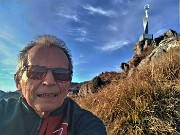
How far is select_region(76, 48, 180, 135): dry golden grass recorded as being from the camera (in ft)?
19.1

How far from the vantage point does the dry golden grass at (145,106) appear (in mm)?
5816

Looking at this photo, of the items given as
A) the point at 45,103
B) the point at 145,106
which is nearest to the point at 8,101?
the point at 45,103

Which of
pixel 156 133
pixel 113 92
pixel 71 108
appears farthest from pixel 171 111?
pixel 71 108

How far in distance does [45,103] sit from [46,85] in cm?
13

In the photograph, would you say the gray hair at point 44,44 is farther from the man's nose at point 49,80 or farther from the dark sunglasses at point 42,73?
the man's nose at point 49,80

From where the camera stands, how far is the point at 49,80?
2.34 metres

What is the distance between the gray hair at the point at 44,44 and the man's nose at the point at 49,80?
227 mm

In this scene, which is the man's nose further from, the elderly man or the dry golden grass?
the dry golden grass

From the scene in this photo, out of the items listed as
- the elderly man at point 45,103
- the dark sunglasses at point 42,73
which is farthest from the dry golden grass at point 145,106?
the dark sunglasses at point 42,73

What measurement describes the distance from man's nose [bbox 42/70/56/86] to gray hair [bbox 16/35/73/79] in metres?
0.23

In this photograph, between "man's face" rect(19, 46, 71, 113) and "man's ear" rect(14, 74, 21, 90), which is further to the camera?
"man's ear" rect(14, 74, 21, 90)

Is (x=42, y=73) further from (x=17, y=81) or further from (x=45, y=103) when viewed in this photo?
(x=17, y=81)

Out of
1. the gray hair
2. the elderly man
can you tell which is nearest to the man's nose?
the elderly man

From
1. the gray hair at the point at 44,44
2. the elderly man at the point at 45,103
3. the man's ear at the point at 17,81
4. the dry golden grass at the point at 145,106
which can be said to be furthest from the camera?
the dry golden grass at the point at 145,106
